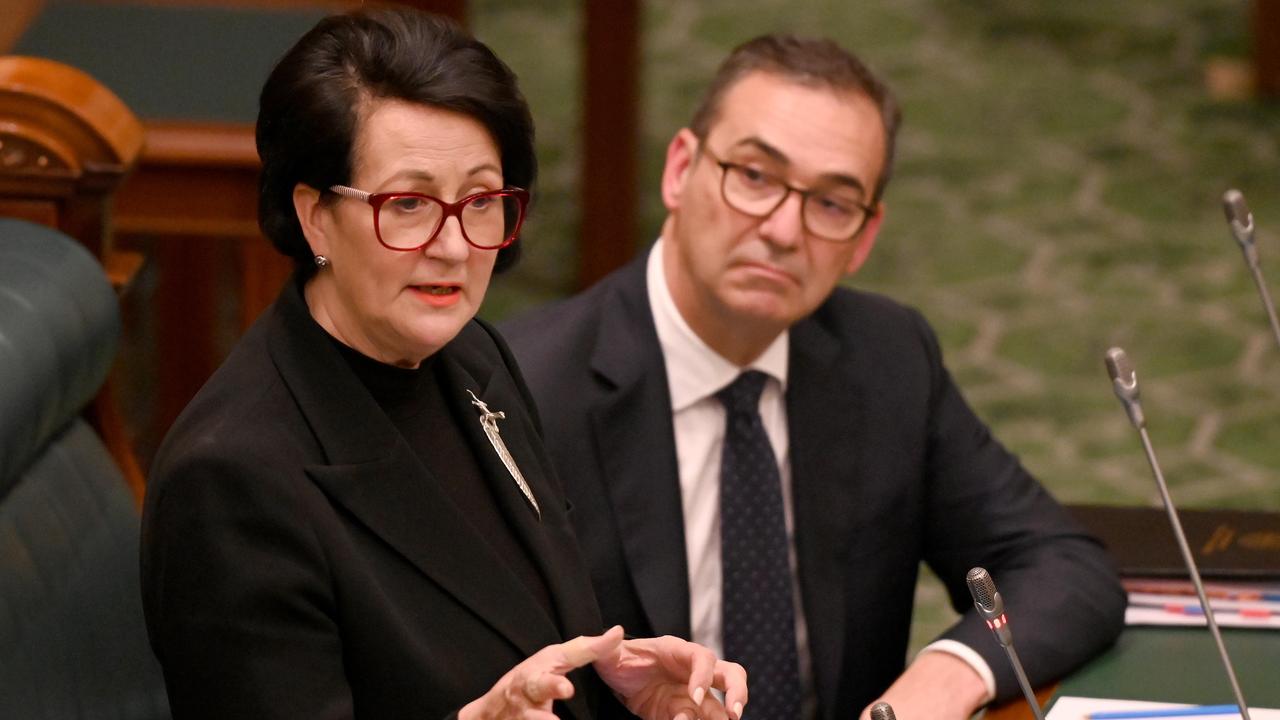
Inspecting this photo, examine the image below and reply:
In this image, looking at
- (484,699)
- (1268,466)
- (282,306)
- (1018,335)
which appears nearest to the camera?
(484,699)

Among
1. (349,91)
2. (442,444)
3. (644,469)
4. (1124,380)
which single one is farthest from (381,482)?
(644,469)

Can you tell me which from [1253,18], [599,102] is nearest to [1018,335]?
[599,102]

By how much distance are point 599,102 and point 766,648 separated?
258cm

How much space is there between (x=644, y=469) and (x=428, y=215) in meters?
0.82

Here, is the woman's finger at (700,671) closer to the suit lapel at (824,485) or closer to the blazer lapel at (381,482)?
the blazer lapel at (381,482)

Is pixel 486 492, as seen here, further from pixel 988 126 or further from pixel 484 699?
pixel 988 126

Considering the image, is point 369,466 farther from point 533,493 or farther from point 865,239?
point 865,239

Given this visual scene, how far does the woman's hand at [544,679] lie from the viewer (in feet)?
4.75

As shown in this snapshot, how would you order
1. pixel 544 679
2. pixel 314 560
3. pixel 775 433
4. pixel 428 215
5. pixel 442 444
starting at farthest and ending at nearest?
pixel 775 433
pixel 442 444
pixel 428 215
pixel 314 560
pixel 544 679

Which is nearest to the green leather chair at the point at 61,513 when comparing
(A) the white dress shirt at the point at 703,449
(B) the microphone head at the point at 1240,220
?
(A) the white dress shirt at the point at 703,449

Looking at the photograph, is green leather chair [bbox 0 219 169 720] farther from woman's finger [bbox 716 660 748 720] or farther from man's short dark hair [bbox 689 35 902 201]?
man's short dark hair [bbox 689 35 902 201]

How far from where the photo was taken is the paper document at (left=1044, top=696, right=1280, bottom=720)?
82.7 inches

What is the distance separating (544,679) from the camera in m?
1.45

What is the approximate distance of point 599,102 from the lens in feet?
15.8
